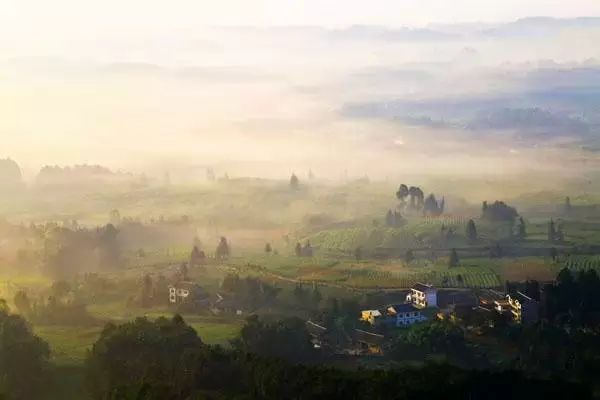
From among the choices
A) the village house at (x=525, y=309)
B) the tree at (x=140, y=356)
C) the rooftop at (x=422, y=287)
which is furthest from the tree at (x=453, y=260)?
the tree at (x=140, y=356)

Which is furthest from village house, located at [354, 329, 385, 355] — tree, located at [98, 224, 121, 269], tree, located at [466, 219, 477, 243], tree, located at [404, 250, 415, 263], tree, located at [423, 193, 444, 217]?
tree, located at [423, 193, 444, 217]

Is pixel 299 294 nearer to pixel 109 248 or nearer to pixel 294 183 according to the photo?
pixel 109 248

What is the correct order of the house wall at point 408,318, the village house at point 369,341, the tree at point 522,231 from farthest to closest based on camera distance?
1. the tree at point 522,231
2. the house wall at point 408,318
3. the village house at point 369,341

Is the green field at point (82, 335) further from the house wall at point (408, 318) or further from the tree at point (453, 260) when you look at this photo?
the tree at point (453, 260)

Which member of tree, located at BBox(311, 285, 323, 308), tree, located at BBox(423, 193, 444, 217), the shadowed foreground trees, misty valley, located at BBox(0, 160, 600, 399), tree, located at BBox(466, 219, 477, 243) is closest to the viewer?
the shadowed foreground trees

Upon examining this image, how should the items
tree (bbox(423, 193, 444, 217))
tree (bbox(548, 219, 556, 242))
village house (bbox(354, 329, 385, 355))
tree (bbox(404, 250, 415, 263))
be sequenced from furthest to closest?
tree (bbox(423, 193, 444, 217)) → tree (bbox(548, 219, 556, 242)) → tree (bbox(404, 250, 415, 263)) → village house (bbox(354, 329, 385, 355))

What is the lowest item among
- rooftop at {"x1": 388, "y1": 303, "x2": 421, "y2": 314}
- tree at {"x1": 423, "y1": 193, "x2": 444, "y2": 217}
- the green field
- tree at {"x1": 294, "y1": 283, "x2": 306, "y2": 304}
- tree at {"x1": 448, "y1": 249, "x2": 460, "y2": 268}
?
the green field

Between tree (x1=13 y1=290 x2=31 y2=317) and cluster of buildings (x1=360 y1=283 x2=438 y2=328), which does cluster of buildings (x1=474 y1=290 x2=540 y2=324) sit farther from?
tree (x1=13 y1=290 x2=31 y2=317)
